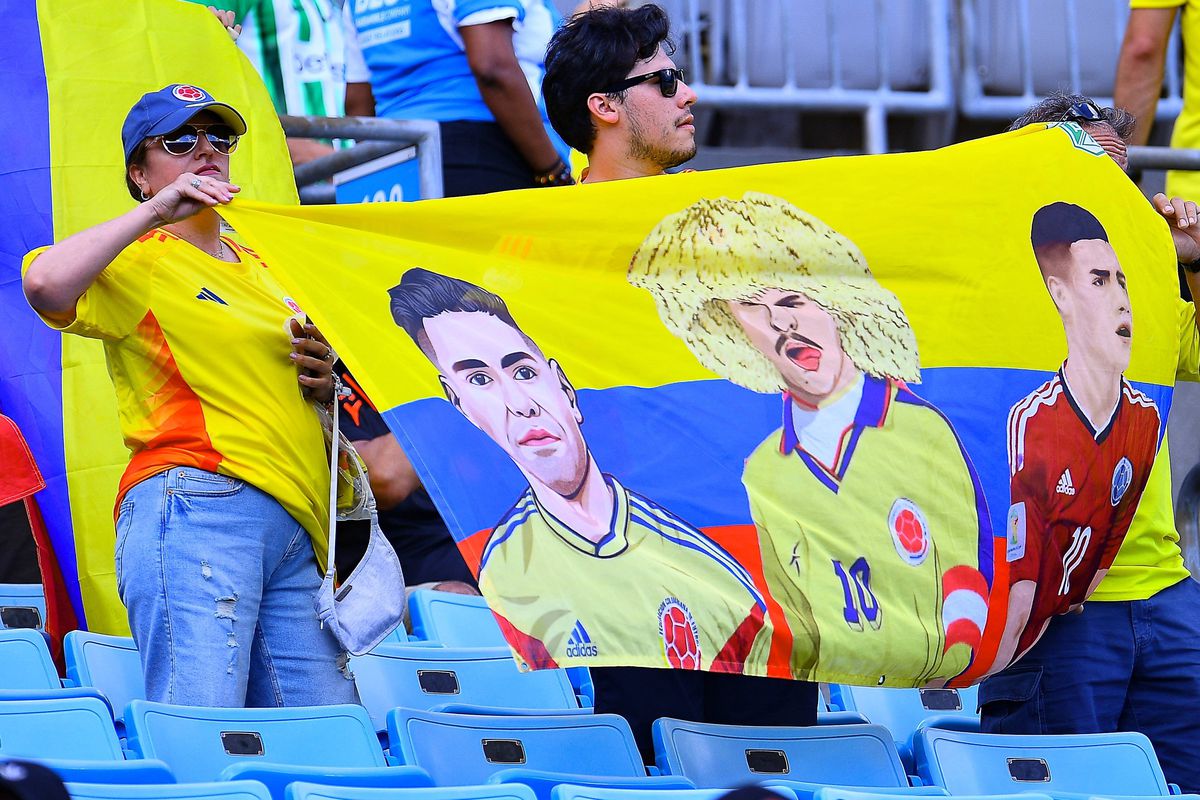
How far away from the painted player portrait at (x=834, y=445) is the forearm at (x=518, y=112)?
1746 mm

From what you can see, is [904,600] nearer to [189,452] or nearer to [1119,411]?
[1119,411]

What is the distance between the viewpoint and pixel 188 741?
11.8 feet

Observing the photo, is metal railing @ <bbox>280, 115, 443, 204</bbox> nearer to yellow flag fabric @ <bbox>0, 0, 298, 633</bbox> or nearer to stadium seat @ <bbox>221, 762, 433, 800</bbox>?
yellow flag fabric @ <bbox>0, 0, 298, 633</bbox>

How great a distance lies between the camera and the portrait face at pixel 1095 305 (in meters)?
4.41

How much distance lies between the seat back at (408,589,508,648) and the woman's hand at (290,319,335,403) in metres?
1.15

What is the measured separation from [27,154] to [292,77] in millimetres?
1821

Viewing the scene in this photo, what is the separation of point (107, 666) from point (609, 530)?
135 centimetres

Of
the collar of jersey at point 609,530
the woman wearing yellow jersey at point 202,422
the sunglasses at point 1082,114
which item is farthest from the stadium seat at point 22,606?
the sunglasses at point 1082,114

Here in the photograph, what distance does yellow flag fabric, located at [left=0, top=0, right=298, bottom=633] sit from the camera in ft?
16.5

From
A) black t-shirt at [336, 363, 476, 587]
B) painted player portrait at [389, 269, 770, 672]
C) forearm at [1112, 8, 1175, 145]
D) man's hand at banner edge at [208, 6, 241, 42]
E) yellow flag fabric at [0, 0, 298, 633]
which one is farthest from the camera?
forearm at [1112, 8, 1175, 145]

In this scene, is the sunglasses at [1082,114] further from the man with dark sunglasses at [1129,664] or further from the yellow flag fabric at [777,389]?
the man with dark sunglasses at [1129,664]

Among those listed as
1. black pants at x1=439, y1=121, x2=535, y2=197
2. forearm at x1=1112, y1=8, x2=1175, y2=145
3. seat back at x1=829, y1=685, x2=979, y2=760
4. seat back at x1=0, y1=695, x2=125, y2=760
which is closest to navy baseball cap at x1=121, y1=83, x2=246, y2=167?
seat back at x1=0, y1=695, x2=125, y2=760

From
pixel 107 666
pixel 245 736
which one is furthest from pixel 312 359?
pixel 107 666

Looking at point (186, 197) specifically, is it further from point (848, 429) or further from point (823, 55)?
point (823, 55)
